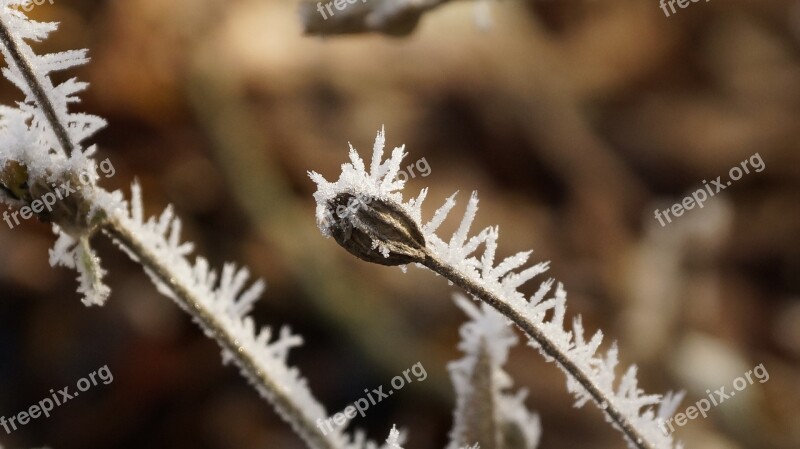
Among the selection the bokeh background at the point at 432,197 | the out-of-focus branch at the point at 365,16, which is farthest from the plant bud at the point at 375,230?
the bokeh background at the point at 432,197

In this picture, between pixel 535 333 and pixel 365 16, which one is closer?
pixel 535 333

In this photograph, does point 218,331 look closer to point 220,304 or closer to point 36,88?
point 220,304

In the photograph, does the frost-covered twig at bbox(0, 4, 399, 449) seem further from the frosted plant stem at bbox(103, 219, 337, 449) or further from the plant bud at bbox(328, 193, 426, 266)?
the plant bud at bbox(328, 193, 426, 266)

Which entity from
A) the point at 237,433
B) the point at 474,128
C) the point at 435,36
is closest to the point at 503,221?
the point at 474,128

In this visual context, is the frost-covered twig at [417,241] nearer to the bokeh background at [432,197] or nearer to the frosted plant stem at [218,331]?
the frosted plant stem at [218,331]

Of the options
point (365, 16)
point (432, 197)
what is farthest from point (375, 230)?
point (432, 197)

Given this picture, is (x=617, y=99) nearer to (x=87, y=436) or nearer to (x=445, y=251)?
(x=87, y=436)
